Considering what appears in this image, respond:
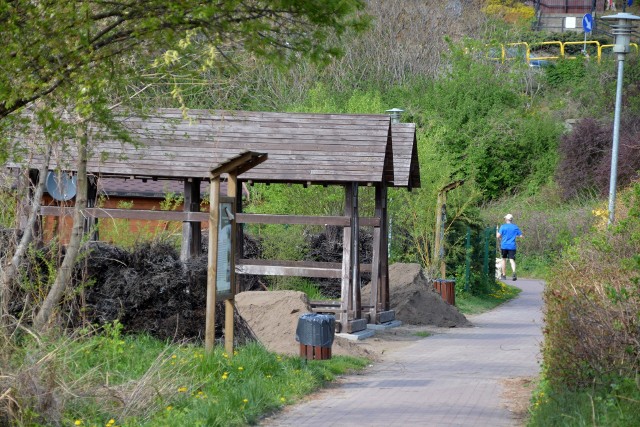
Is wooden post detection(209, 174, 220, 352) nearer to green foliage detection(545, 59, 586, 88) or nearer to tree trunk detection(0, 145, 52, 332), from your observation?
tree trunk detection(0, 145, 52, 332)

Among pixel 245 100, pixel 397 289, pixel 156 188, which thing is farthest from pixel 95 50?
pixel 245 100

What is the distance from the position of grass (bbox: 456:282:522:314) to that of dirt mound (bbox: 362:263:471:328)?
1956 millimetres

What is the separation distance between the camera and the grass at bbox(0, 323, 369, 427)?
9.51m

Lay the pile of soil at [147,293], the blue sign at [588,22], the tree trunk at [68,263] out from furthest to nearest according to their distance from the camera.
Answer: the blue sign at [588,22] < the pile of soil at [147,293] < the tree trunk at [68,263]

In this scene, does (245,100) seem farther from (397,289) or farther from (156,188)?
(397,289)

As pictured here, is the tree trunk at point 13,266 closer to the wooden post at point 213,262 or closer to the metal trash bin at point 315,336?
the wooden post at point 213,262

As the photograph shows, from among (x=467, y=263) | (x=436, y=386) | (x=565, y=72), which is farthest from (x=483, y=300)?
(x=565, y=72)

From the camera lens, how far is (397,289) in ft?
76.1

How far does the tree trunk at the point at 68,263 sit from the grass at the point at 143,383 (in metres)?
0.51

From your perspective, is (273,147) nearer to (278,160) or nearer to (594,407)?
(278,160)

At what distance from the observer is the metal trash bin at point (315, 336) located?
1404cm

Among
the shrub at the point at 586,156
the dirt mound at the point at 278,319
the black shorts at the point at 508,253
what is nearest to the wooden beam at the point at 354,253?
the dirt mound at the point at 278,319

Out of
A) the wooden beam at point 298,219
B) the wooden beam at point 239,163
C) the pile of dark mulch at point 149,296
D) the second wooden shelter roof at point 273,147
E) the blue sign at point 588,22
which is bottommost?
the pile of dark mulch at point 149,296

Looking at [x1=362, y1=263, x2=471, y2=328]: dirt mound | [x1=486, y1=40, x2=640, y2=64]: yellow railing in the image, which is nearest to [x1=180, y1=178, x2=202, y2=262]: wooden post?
[x1=362, y1=263, x2=471, y2=328]: dirt mound
